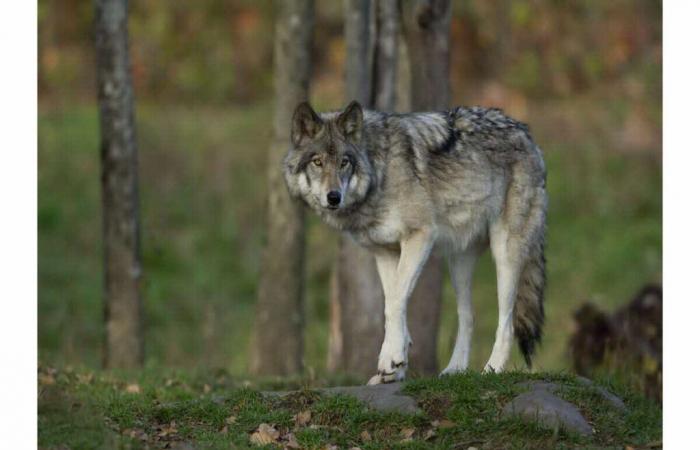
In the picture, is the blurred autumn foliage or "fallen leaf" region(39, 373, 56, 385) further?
the blurred autumn foliage

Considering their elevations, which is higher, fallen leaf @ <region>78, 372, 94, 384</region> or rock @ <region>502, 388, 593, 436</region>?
rock @ <region>502, 388, 593, 436</region>

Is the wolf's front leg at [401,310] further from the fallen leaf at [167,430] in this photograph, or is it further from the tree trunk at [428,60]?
the tree trunk at [428,60]

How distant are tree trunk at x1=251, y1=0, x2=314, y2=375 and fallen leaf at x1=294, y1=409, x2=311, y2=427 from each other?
5102 millimetres

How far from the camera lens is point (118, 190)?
487 inches

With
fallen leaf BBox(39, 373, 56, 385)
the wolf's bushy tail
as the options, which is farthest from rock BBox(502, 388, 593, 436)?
fallen leaf BBox(39, 373, 56, 385)

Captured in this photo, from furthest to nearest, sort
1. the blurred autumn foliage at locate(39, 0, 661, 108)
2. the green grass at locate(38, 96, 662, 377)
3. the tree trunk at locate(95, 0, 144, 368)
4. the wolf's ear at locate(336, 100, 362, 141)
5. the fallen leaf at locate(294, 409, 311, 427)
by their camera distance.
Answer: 1. the blurred autumn foliage at locate(39, 0, 661, 108)
2. the green grass at locate(38, 96, 662, 377)
3. the tree trunk at locate(95, 0, 144, 368)
4. the wolf's ear at locate(336, 100, 362, 141)
5. the fallen leaf at locate(294, 409, 311, 427)

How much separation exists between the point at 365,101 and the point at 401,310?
3.94m

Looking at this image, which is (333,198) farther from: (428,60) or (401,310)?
(428,60)

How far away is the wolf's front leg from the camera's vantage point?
8.42m

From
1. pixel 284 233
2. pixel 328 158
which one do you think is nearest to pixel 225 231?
pixel 284 233

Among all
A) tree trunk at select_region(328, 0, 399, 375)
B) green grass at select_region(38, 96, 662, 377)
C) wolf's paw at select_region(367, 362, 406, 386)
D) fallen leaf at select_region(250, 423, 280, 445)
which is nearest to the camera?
fallen leaf at select_region(250, 423, 280, 445)

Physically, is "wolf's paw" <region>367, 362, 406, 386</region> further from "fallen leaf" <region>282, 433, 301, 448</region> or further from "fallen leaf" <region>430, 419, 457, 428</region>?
"fallen leaf" <region>282, 433, 301, 448</region>

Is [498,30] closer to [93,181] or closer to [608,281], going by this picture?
→ [608,281]
